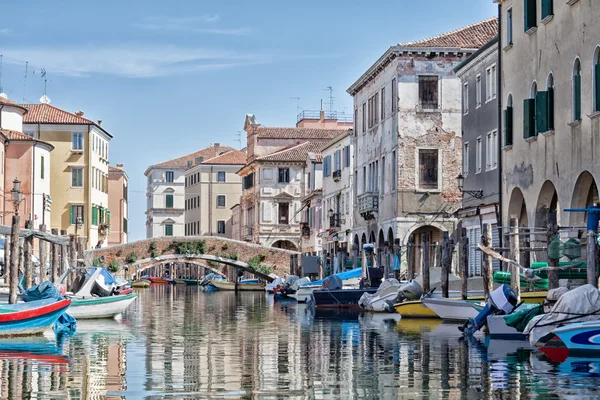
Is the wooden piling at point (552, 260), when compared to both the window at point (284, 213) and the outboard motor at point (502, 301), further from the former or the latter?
the window at point (284, 213)

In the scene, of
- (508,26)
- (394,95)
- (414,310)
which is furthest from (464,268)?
(394,95)

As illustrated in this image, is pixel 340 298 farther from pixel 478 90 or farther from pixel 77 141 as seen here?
pixel 77 141

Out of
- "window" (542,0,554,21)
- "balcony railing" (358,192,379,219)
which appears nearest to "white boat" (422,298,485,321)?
"window" (542,0,554,21)

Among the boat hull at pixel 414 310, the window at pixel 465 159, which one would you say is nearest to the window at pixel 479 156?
the window at pixel 465 159

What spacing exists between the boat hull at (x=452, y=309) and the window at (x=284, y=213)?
160 feet

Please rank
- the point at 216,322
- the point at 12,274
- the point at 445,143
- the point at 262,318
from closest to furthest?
the point at 12,274
the point at 216,322
the point at 262,318
the point at 445,143

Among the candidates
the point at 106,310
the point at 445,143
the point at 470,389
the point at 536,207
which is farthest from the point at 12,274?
the point at 445,143

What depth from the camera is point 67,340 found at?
21.5 m

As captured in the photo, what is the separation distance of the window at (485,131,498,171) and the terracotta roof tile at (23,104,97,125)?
107 feet

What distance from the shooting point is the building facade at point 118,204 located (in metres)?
78.1

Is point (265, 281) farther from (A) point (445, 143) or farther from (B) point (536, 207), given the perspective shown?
(B) point (536, 207)

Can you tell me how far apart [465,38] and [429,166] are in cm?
454

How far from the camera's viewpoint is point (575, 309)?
673 inches

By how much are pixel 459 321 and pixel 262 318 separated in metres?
6.75
